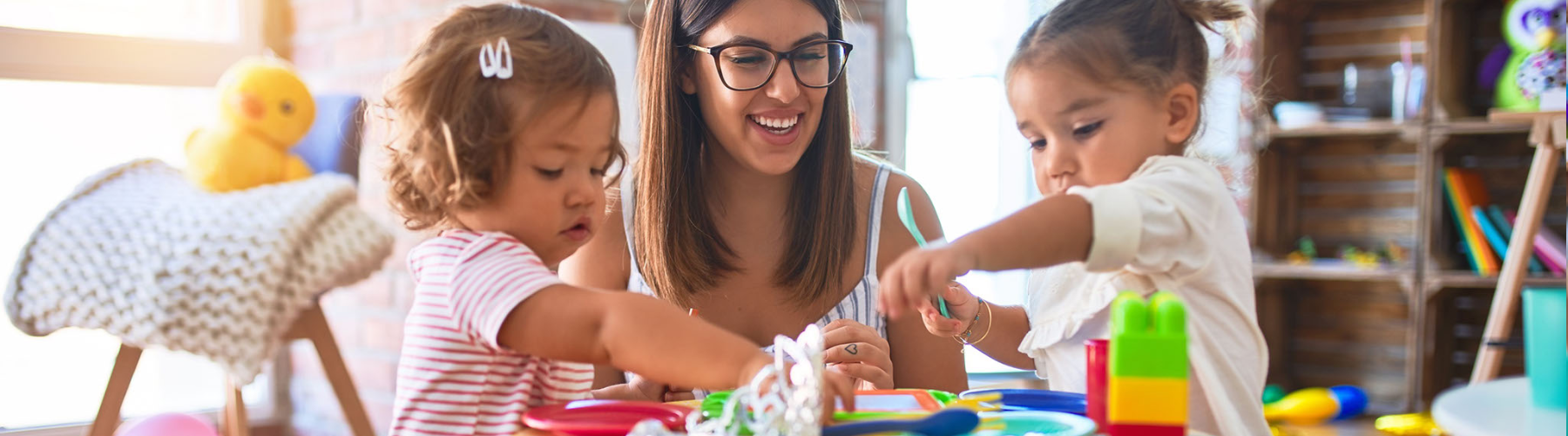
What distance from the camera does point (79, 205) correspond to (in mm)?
1250

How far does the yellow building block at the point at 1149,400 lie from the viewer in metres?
0.57

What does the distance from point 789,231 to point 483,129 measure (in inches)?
26.2

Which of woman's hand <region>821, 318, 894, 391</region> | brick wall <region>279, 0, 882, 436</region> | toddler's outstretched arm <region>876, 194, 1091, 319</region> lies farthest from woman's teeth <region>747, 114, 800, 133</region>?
brick wall <region>279, 0, 882, 436</region>

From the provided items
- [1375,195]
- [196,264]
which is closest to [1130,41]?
[196,264]

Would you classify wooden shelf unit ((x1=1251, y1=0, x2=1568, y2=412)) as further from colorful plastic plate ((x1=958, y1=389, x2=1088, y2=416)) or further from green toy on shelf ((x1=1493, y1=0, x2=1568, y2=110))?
colorful plastic plate ((x1=958, y1=389, x2=1088, y2=416))

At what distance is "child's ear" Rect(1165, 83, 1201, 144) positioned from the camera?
89 centimetres

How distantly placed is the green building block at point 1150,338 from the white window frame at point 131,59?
2.21 m

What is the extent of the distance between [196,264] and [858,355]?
0.70 meters

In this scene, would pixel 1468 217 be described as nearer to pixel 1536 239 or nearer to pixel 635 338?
pixel 1536 239

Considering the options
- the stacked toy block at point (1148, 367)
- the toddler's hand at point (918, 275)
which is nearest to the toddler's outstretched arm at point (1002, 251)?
the toddler's hand at point (918, 275)

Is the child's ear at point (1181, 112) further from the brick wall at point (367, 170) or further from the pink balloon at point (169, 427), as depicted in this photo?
the pink balloon at point (169, 427)

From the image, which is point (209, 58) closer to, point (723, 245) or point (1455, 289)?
point (723, 245)

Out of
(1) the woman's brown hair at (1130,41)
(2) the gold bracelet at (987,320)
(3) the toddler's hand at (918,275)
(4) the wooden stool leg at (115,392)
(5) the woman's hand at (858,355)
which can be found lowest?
(4) the wooden stool leg at (115,392)

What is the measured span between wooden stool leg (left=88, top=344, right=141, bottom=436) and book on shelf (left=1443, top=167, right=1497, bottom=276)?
116 inches
